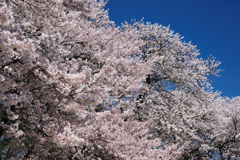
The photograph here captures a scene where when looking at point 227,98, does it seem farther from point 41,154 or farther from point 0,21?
point 0,21

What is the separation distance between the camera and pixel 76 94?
367 cm

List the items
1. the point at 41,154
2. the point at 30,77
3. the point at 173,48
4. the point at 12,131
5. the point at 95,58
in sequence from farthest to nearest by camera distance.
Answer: the point at 173,48
the point at 95,58
the point at 41,154
the point at 30,77
the point at 12,131

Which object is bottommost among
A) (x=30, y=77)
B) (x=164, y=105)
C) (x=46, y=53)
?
(x=30, y=77)

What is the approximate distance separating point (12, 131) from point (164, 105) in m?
11.9

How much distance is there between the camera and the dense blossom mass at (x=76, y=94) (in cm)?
326

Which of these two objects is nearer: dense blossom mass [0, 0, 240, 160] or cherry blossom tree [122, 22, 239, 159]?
dense blossom mass [0, 0, 240, 160]

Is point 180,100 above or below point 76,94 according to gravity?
above

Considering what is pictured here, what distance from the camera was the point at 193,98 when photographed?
561 inches

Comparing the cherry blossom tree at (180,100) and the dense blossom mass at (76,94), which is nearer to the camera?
the dense blossom mass at (76,94)

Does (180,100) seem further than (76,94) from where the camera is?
Yes

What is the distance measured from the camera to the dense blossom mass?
3.26 m

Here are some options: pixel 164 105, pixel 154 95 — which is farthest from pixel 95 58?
pixel 164 105

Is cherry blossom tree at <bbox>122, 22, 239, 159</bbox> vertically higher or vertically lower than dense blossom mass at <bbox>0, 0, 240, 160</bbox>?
higher

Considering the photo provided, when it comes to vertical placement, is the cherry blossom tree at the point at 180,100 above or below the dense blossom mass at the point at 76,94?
above
